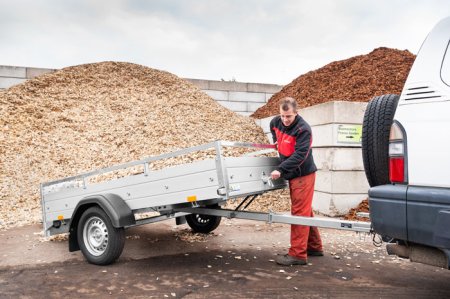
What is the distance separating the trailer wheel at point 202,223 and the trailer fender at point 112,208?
189 cm

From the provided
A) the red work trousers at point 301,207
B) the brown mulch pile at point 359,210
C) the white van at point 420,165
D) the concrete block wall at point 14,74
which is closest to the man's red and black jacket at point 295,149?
the red work trousers at point 301,207

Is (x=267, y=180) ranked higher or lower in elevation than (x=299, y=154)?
lower

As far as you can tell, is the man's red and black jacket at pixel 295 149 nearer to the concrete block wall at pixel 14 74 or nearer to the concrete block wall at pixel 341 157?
the concrete block wall at pixel 341 157

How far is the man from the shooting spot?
4680 mm

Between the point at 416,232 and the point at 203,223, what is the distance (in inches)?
158

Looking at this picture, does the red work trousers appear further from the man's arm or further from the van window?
the van window

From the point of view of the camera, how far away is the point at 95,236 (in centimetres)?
507

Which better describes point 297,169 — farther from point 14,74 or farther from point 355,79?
point 14,74

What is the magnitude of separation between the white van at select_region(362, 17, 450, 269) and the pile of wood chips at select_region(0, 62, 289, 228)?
18.7 ft

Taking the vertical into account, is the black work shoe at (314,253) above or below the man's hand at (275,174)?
below

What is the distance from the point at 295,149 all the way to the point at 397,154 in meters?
1.70

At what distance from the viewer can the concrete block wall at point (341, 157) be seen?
7.78 m

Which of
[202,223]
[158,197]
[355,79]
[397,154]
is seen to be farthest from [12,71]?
[397,154]

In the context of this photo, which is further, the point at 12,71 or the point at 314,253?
the point at 12,71
